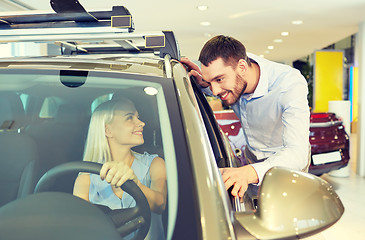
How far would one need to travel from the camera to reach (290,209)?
0.68 metres

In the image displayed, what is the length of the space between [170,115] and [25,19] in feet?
2.25

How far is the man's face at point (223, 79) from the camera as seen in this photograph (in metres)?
1.63

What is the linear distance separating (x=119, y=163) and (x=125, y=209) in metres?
0.11

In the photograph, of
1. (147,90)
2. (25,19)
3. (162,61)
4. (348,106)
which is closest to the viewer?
(147,90)

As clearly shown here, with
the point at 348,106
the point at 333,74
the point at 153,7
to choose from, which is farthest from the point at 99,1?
the point at 333,74

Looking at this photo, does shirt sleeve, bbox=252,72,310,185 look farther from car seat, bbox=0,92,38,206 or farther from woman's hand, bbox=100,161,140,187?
car seat, bbox=0,92,38,206

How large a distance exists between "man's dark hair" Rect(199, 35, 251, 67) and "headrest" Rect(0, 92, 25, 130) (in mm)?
842

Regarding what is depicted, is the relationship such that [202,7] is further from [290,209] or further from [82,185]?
[290,209]

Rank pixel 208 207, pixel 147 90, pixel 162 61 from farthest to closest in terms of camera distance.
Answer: pixel 162 61
pixel 147 90
pixel 208 207

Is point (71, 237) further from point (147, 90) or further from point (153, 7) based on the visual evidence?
point (153, 7)

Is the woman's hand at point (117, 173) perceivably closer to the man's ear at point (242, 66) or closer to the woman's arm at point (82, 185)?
the woman's arm at point (82, 185)

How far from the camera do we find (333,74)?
10.7m

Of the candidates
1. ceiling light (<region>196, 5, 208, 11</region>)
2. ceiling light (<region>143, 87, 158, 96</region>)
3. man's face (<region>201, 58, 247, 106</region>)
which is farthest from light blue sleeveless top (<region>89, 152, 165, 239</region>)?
ceiling light (<region>196, 5, 208, 11</region>)

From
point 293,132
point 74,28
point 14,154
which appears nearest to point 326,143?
point 293,132
